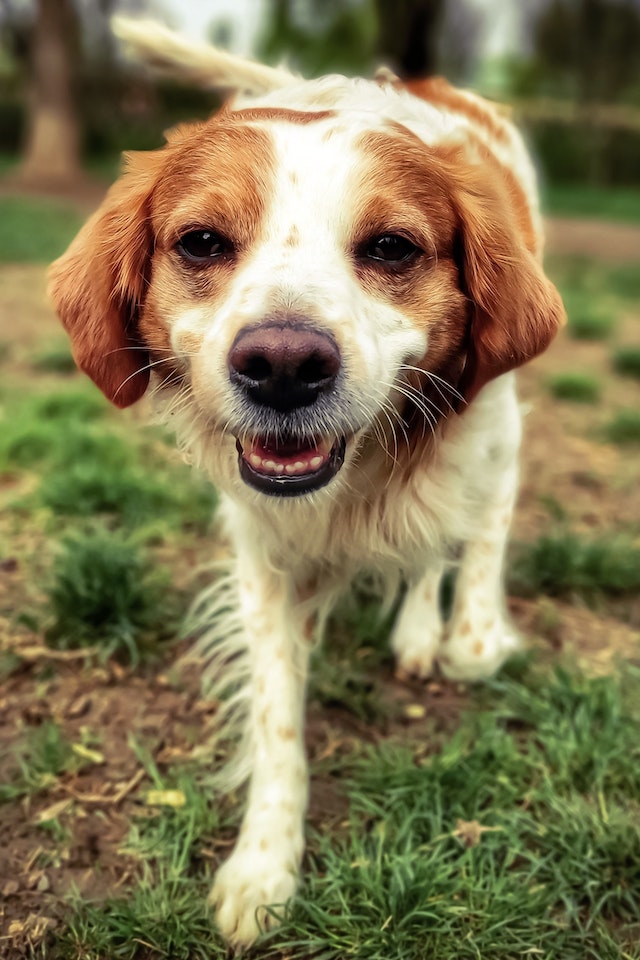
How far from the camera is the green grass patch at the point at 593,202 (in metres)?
16.1

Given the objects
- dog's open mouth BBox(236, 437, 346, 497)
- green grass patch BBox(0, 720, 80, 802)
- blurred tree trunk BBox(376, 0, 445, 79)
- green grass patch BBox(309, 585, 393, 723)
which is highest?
dog's open mouth BBox(236, 437, 346, 497)

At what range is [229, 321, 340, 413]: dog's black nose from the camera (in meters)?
1.46

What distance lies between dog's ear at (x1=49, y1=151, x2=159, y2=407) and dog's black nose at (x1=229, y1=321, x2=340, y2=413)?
45 cm

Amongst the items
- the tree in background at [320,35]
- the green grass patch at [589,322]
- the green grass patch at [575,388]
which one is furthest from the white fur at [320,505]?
the tree in background at [320,35]

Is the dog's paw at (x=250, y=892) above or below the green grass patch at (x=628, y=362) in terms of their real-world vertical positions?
above

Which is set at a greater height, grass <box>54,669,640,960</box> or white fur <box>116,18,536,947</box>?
white fur <box>116,18,536,947</box>

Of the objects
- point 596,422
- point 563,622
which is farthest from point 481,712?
point 596,422

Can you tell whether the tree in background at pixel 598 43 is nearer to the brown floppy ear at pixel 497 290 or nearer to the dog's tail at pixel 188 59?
the dog's tail at pixel 188 59

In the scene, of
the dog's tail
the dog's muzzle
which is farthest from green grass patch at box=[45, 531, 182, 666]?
the dog's tail

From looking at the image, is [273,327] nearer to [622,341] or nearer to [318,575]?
[318,575]

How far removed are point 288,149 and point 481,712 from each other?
4.80 feet

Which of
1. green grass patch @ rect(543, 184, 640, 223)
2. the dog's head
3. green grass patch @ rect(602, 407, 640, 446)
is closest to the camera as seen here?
the dog's head

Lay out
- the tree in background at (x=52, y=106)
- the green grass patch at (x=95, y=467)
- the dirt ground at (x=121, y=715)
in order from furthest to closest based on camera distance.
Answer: the tree in background at (x=52, y=106), the green grass patch at (x=95, y=467), the dirt ground at (x=121, y=715)

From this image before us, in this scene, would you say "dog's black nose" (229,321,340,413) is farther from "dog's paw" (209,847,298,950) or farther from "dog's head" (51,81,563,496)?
"dog's paw" (209,847,298,950)
